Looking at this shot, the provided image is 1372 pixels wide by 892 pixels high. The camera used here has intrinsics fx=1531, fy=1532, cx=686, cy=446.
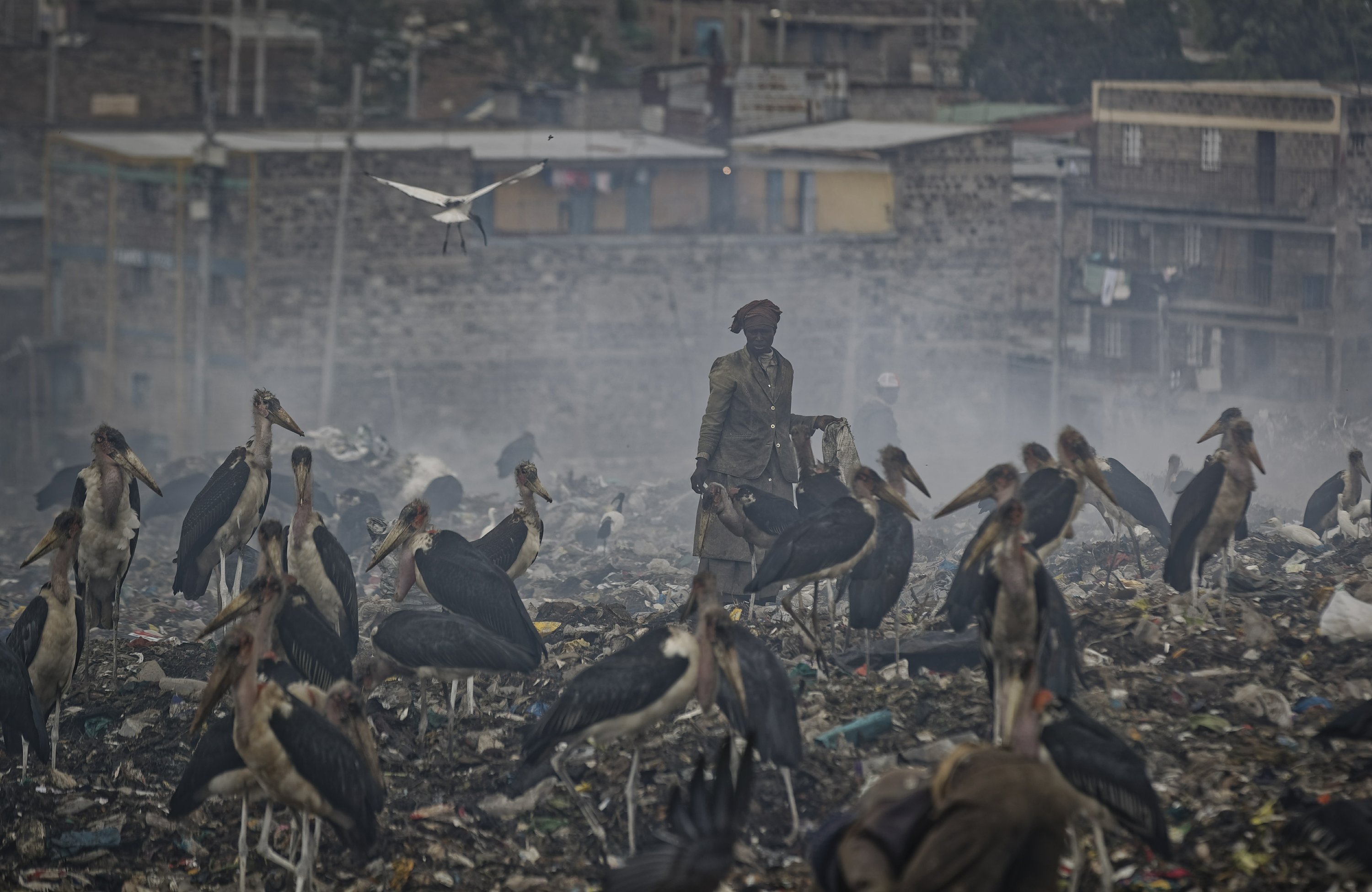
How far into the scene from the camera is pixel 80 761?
338 inches

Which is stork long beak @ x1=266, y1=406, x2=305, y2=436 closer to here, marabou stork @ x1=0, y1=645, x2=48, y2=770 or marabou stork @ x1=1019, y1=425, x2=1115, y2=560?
marabou stork @ x1=0, y1=645, x2=48, y2=770

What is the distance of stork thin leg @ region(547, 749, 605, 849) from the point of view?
7.26 metres

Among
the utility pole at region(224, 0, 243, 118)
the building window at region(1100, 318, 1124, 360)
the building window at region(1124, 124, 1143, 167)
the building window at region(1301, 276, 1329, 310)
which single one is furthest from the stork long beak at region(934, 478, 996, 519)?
the utility pole at region(224, 0, 243, 118)

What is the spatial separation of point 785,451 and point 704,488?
0.69 metres

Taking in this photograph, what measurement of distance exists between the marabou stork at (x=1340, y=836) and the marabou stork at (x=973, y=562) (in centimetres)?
219

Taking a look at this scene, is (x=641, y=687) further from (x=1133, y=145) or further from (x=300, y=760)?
(x=1133, y=145)

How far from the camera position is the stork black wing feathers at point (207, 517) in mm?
10234

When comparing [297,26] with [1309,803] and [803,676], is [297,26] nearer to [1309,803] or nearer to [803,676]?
[803,676]

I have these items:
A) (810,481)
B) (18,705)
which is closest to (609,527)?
(810,481)

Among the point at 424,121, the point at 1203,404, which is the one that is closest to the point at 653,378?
the point at 424,121

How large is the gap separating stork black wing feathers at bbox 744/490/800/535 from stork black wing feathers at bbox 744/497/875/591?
95cm

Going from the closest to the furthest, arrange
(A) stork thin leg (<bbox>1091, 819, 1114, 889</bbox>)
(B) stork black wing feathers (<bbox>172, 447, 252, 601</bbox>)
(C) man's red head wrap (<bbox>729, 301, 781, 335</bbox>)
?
(A) stork thin leg (<bbox>1091, 819, 1114, 889</bbox>) → (C) man's red head wrap (<bbox>729, 301, 781, 335</bbox>) → (B) stork black wing feathers (<bbox>172, 447, 252, 601</bbox>)

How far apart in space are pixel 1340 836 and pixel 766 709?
2500 mm

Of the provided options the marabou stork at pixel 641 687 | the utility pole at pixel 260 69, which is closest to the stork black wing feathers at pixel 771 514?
the marabou stork at pixel 641 687
